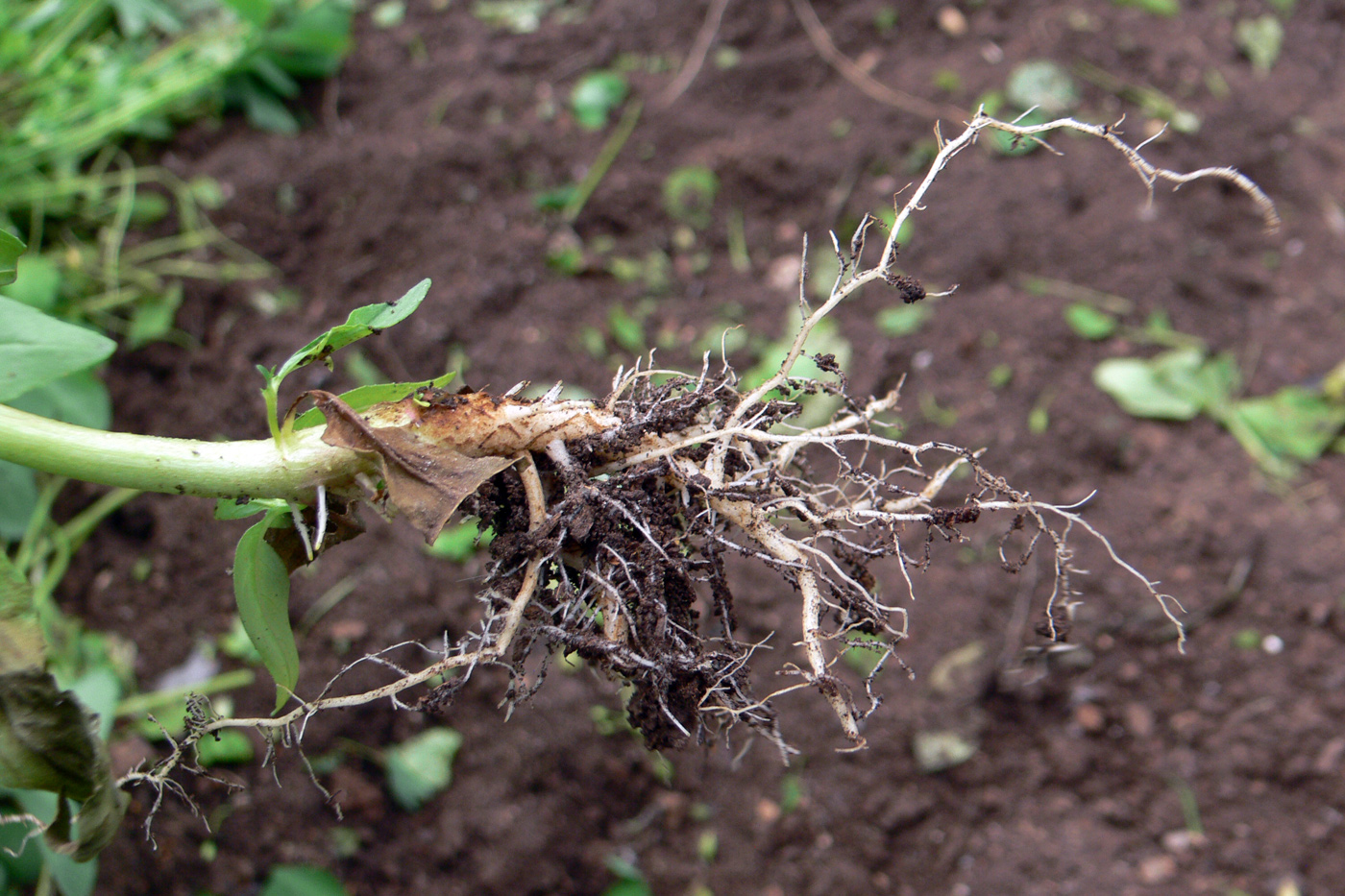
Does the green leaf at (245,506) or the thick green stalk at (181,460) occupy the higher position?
the thick green stalk at (181,460)

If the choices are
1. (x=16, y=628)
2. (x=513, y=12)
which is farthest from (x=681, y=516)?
(x=513, y=12)

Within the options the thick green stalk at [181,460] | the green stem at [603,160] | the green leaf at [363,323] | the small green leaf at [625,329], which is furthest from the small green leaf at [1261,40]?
the thick green stalk at [181,460]

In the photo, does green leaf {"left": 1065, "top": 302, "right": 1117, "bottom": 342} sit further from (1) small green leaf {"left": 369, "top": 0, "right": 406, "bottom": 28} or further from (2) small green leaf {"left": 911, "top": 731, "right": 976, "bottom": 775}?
(1) small green leaf {"left": 369, "top": 0, "right": 406, "bottom": 28}

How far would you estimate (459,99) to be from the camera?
198cm

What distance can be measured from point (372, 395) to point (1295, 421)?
171 cm

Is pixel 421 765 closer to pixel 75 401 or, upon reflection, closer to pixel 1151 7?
pixel 75 401

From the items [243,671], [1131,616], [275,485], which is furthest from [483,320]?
[1131,616]

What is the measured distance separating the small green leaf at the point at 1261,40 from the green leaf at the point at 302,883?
8.37 ft

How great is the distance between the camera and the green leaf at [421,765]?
1.34 metres

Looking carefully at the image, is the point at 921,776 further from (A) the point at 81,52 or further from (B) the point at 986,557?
(A) the point at 81,52

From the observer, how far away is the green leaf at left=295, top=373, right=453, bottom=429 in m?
0.80

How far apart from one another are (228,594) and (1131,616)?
5.12 feet

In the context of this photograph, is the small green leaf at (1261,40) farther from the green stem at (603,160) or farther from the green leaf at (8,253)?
the green leaf at (8,253)

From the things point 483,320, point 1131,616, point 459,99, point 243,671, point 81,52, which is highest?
point 81,52
